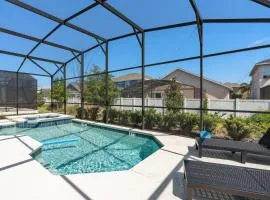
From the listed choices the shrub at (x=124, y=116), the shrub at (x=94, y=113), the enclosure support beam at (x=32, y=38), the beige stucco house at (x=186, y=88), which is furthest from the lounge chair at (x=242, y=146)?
the beige stucco house at (x=186, y=88)

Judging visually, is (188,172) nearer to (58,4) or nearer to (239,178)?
(239,178)

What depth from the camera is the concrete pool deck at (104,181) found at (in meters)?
2.66

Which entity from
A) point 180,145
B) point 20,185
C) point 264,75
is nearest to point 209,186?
point 20,185

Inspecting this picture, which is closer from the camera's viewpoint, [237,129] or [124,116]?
[237,129]

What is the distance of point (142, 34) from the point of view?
7.57 m

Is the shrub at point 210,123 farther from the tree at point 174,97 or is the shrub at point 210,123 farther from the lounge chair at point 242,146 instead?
the tree at point 174,97

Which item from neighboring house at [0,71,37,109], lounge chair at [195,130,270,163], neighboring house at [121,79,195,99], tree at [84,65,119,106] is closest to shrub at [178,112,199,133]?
lounge chair at [195,130,270,163]

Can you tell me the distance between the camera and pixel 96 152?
551 centimetres

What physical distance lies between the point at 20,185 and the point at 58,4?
16.2ft

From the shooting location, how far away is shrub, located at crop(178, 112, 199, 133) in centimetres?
687

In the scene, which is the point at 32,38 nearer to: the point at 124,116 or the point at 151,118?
the point at 124,116

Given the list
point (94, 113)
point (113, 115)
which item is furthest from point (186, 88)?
point (113, 115)

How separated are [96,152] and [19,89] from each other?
1268cm

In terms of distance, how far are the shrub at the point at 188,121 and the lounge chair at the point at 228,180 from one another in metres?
4.10
